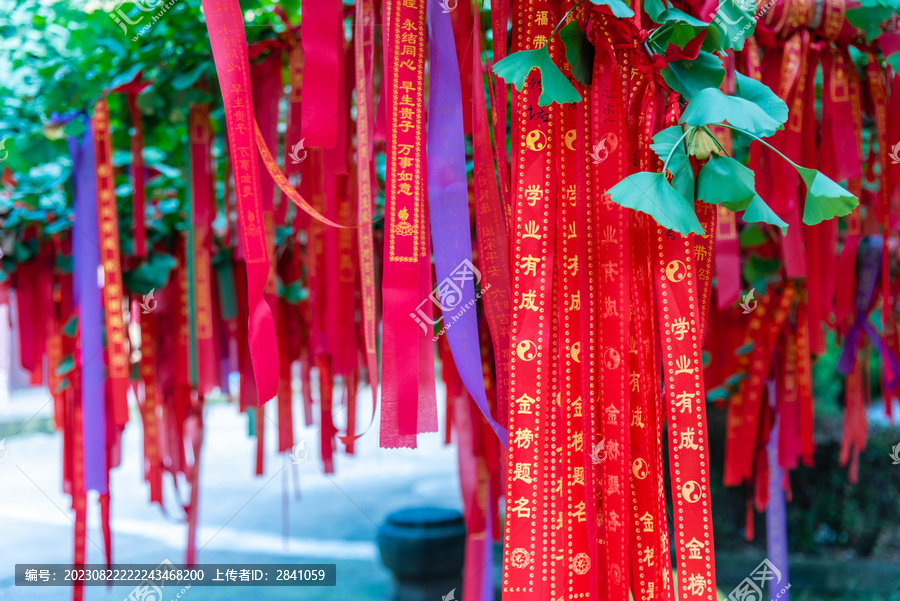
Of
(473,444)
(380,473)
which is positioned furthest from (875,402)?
(473,444)

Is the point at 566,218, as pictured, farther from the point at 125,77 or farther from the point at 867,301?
the point at 867,301

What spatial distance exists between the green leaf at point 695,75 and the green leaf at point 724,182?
89 millimetres

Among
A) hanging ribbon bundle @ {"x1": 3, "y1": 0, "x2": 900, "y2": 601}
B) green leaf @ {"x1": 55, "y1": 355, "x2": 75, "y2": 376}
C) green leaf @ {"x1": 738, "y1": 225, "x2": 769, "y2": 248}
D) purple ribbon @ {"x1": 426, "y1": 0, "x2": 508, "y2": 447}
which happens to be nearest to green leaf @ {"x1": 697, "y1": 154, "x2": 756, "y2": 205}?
hanging ribbon bundle @ {"x1": 3, "y1": 0, "x2": 900, "y2": 601}

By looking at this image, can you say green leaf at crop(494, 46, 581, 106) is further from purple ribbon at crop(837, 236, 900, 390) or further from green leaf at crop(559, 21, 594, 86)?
purple ribbon at crop(837, 236, 900, 390)

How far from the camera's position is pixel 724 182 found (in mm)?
655

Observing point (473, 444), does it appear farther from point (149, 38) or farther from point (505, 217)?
point (149, 38)

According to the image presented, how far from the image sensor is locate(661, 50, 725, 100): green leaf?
69 cm

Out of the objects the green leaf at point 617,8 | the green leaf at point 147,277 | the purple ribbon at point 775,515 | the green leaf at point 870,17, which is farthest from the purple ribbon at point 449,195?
the purple ribbon at point 775,515

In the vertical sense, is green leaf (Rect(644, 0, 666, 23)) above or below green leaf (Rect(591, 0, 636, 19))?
above

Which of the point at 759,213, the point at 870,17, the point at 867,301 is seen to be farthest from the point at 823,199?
the point at 867,301

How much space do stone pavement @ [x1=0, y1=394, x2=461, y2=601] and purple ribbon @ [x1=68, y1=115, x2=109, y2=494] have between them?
0.86 meters

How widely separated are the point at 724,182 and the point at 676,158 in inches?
2.3

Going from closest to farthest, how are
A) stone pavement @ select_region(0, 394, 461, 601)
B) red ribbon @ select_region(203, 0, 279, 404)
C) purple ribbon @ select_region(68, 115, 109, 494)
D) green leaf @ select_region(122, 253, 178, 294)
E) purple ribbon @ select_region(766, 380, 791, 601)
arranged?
1. red ribbon @ select_region(203, 0, 279, 404)
2. purple ribbon @ select_region(68, 115, 109, 494)
3. green leaf @ select_region(122, 253, 178, 294)
4. purple ribbon @ select_region(766, 380, 791, 601)
5. stone pavement @ select_region(0, 394, 461, 601)

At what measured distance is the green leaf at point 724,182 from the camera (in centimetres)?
65
